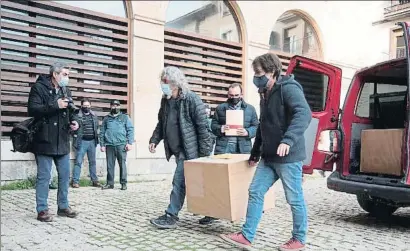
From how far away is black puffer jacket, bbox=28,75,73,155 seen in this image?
4945 millimetres

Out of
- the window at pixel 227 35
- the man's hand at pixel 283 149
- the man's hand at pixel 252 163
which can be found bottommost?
the man's hand at pixel 252 163

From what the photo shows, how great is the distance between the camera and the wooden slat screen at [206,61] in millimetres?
10641

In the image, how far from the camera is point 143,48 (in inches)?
391

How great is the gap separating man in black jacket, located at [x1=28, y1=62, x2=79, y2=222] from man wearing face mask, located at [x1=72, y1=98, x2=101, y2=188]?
3.10 m

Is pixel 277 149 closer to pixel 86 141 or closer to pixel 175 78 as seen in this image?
pixel 175 78

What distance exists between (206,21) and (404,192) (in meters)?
7.85

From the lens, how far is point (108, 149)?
8219mm

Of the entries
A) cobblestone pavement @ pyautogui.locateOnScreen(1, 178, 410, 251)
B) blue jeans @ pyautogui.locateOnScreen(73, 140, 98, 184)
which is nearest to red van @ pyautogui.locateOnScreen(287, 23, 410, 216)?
cobblestone pavement @ pyautogui.locateOnScreen(1, 178, 410, 251)

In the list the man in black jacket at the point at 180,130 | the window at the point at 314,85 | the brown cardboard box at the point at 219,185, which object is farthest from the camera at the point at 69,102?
the window at the point at 314,85

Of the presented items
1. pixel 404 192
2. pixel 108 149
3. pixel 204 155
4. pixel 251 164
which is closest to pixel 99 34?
pixel 108 149

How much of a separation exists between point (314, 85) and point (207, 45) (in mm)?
5119

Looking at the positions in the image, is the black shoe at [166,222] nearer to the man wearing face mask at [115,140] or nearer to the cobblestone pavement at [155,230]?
the cobblestone pavement at [155,230]

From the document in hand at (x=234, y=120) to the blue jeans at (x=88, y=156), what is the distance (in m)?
4.01

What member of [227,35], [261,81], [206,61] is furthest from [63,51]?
[261,81]
